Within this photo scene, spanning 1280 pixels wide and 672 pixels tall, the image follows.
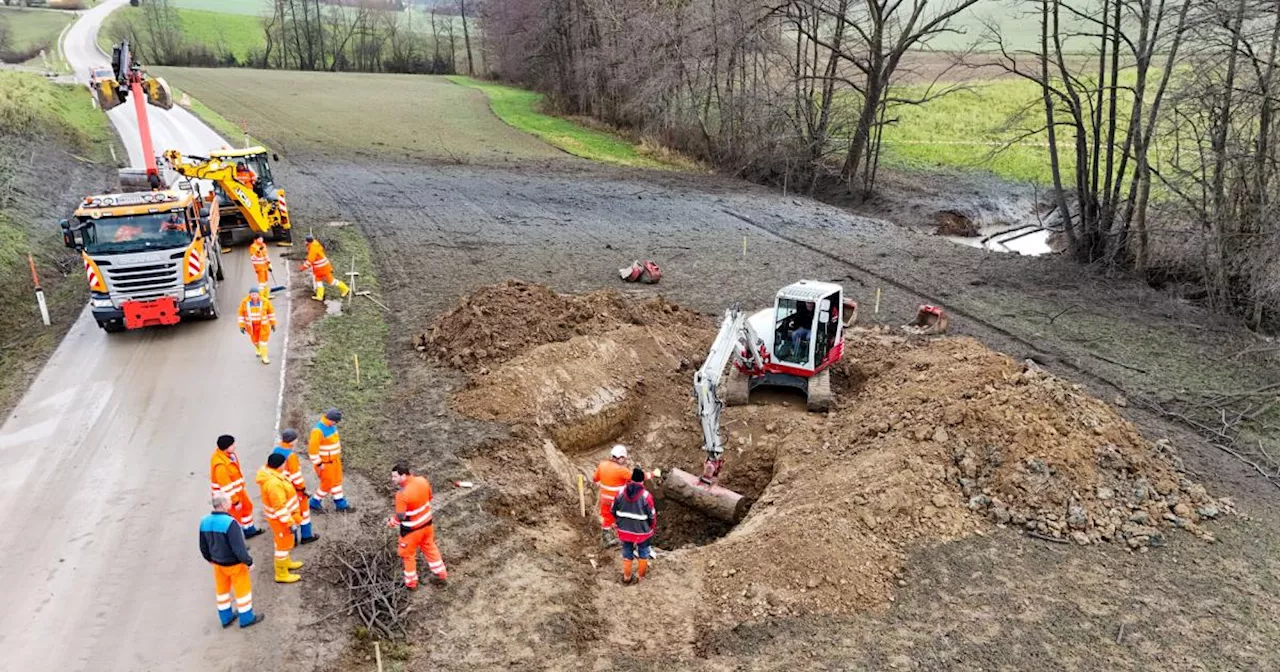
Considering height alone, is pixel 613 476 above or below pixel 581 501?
above

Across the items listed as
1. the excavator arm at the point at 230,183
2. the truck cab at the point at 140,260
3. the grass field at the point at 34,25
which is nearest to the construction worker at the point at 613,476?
the truck cab at the point at 140,260

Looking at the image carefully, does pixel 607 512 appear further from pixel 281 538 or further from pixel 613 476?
pixel 281 538

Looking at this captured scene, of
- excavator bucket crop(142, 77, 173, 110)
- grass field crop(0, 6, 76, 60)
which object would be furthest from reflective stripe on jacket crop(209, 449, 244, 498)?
grass field crop(0, 6, 76, 60)

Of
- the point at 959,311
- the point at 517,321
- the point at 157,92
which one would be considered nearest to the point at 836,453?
the point at 517,321

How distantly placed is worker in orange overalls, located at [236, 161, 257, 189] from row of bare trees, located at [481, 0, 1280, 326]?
69.0 ft

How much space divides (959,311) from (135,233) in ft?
60.7

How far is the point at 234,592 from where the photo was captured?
852 cm

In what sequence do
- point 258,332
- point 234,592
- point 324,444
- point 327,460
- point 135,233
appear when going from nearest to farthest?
point 234,592 → point 324,444 → point 327,460 → point 258,332 → point 135,233

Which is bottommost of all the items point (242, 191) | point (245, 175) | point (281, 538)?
point (281, 538)

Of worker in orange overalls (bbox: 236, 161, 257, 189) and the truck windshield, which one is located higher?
worker in orange overalls (bbox: 236, 161, 257, 189)

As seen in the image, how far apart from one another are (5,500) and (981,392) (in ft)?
46.8

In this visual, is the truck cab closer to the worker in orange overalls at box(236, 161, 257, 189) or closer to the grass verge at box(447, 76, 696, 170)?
the worker in orange overalls at box(236, 161, 257, 189)

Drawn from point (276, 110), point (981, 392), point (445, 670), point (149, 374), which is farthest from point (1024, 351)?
point (276, 110)

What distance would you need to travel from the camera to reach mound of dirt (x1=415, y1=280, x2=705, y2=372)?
50.2 feet
